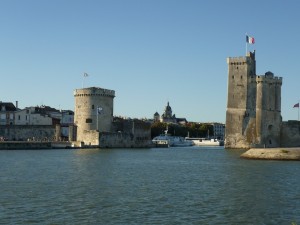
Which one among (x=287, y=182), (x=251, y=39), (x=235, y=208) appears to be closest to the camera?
(x=235, y=208)

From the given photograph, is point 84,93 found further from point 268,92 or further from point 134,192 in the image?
point 134,192

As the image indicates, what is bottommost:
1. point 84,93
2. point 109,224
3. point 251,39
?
point 109,224

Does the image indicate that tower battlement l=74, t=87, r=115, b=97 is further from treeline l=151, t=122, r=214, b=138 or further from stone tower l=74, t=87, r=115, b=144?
treeline l=151, t=122, r=214, b=138

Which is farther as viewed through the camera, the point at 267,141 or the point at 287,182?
the point at 267,141

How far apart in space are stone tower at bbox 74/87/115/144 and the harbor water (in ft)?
112

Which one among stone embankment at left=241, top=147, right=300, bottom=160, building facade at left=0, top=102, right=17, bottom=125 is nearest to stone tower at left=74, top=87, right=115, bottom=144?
building facade at left=0, top=102, right=17, bottom=125

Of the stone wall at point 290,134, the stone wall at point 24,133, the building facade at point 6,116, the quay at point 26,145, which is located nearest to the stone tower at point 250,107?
the stone wall at point 290,134

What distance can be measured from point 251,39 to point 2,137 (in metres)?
32.0

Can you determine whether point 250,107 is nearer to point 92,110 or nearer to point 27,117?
point 92,110

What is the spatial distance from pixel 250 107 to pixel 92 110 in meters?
19.3

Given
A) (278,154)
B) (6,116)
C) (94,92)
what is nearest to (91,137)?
(94,92)

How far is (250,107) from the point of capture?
224 ft

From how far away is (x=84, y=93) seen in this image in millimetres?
66688

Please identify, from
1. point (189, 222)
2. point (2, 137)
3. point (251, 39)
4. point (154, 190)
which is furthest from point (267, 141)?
point (189, 222)
